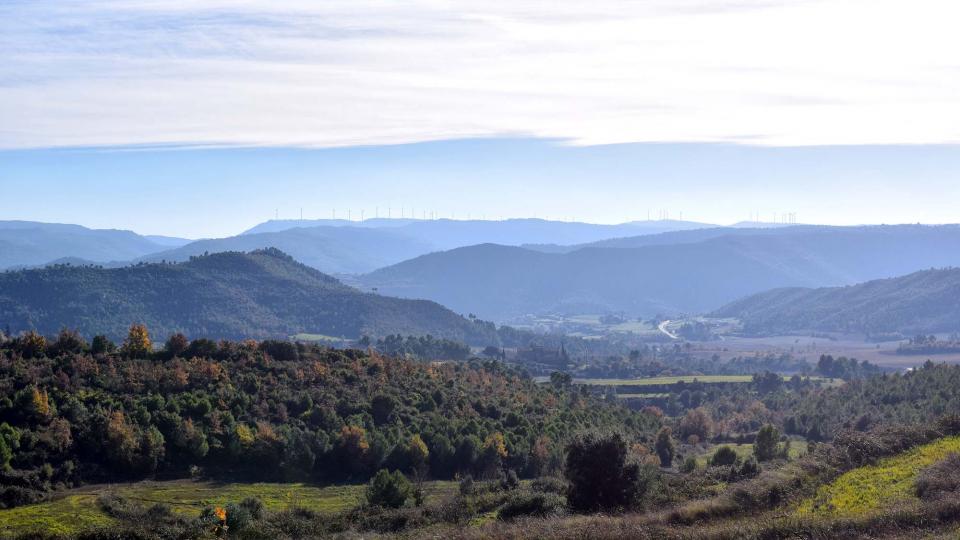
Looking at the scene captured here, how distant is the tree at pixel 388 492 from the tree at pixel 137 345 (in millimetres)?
34631

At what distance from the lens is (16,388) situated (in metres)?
55.5

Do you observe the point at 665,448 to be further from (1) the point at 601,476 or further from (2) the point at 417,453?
(1) the point at 601,476

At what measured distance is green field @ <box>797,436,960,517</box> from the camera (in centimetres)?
2767

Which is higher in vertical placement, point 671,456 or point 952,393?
point 952,393

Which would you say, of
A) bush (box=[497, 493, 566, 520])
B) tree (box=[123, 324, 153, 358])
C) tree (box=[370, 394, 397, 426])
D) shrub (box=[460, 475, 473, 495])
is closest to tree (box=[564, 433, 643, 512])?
bush (box=[497, 493, 566, 520])

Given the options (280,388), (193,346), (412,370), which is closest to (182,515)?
(280,388)

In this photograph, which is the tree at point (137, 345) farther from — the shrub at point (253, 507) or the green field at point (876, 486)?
the green field at point (876, 486)

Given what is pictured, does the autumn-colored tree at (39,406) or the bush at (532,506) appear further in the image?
the autumn-colored tree at (39,406)

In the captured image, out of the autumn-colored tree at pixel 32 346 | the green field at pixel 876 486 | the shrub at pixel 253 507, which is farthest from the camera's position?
the autumn-colored tree at pixel 32 346

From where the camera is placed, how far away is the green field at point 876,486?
90.8 ft

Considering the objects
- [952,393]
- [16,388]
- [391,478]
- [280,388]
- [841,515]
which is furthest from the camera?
[952,393]

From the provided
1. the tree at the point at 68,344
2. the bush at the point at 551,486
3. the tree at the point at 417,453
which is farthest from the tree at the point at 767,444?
the tree at the point at 68,344

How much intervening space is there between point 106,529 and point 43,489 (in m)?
17.1

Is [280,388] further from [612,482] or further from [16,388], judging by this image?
[612,482]
